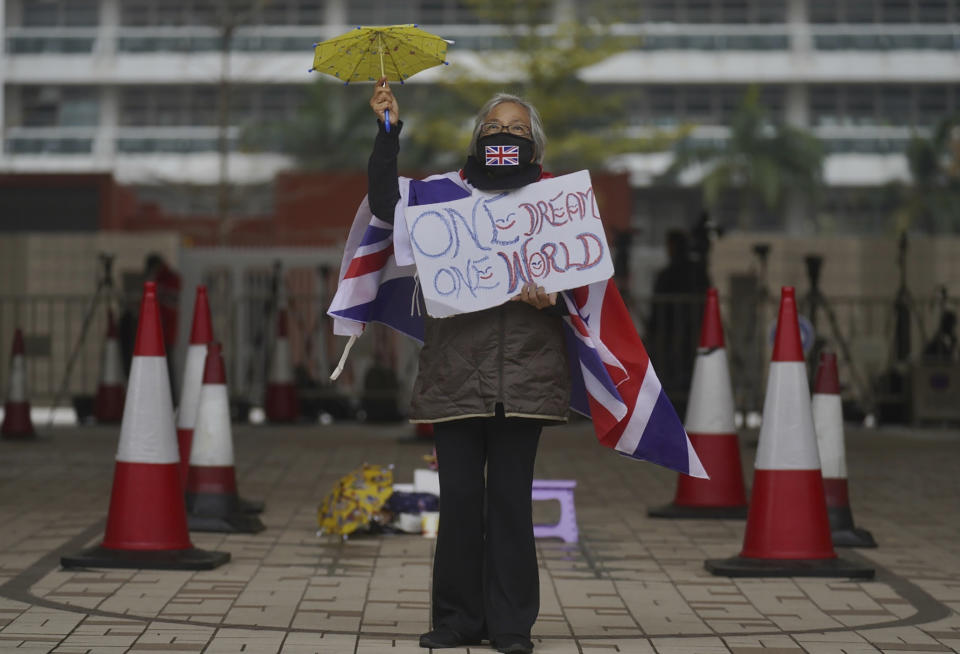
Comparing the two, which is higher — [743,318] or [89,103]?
[89,103]

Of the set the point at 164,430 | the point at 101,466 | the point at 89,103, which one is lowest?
the point at 101,466

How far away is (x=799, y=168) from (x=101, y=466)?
49.4 metres

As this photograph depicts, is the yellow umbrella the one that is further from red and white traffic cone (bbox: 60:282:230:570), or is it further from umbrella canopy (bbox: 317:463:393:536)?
umbrella canopy (bbox: 317:463:393:536)

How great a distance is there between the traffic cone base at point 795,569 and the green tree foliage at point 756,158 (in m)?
50.8

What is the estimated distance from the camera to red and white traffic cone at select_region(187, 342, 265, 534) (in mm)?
8242

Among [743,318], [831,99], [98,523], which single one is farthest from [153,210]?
[831,99]

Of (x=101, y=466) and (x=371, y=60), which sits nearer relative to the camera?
(x=371, y=60)

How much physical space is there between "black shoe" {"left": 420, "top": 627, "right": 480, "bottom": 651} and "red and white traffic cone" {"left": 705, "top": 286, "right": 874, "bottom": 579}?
209 cm

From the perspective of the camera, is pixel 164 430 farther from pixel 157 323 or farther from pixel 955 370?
pixel 955 370

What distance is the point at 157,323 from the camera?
281 inches

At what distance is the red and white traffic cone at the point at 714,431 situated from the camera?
28.7 ft

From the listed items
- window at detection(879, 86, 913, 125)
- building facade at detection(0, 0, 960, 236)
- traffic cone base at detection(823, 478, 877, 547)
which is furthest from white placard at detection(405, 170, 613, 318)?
window at detection(879, 86, 913, 125)

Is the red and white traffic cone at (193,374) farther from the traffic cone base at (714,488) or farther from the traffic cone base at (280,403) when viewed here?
the traffic cone base at (280,403)

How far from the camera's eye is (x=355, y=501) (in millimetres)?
8242
